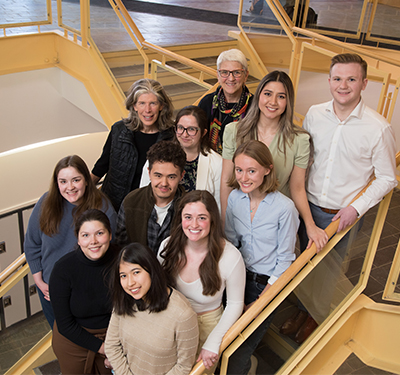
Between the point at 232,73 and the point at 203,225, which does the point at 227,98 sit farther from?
the point at 203,225

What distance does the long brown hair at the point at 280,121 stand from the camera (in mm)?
2617

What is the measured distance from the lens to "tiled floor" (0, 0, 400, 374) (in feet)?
10.9

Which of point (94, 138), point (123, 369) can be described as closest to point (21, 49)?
point (94, 138)

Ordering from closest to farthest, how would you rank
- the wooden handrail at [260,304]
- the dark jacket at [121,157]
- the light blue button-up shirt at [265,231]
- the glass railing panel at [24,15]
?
the wooden handrail at [260,304], the light blue button-up shirt at [265,231], the dark jacket at [121,157], the glass railing panel at [24,15]

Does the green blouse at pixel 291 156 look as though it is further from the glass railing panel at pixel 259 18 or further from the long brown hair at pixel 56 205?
the glass railing panel at pixel 259 18

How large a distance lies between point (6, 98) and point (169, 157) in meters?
6.27

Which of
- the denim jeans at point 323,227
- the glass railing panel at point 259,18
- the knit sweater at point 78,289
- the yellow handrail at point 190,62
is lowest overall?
the knit sweater at point 78,289

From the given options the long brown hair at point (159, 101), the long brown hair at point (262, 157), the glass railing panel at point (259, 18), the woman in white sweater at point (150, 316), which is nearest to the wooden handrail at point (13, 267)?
the long brown hair at point (159, 101)

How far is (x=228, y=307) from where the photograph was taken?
2.52 metres

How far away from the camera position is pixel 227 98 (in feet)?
10.4

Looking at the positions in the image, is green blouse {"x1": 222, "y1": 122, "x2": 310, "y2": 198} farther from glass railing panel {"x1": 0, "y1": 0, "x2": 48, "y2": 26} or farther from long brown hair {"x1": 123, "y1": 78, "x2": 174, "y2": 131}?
glass railing panel {"x1": 0, "y1": 0, "x2": 48, "y2": 26}

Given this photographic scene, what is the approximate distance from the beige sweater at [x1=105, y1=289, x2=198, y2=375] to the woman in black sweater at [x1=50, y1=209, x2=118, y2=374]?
0.23 m

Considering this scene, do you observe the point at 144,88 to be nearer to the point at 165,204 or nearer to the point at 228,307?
the point at 165,204

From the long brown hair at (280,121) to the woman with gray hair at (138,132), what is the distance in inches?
26.2
